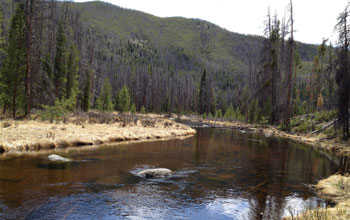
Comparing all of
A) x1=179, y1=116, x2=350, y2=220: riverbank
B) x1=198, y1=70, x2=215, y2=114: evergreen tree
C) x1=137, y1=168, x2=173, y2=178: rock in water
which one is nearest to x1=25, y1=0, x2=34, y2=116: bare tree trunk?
x1=137, y1=168, x2=173, y2=178: rock in water

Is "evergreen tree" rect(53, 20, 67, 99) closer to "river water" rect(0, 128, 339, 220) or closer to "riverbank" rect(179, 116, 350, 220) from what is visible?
"river water" rect(0, 128, 339, 220)

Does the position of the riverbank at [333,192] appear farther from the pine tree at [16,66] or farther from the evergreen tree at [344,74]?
the pine tree at [16,66]

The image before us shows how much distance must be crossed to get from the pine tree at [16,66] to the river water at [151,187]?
10742 mm

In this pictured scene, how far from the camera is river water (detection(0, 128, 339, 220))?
26.2 feet

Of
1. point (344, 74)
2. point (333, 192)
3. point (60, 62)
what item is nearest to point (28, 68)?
point (60, 62)

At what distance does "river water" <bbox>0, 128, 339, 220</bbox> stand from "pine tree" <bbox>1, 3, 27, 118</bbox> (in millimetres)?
10742

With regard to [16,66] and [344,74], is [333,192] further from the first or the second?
[16,66]

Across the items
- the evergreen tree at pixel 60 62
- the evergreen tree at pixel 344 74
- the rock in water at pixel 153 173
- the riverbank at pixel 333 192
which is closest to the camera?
the riverbank at pixel 333 192

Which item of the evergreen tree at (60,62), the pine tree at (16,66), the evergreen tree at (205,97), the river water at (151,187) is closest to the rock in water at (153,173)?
the river water at (151,187)

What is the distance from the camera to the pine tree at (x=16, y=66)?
928 inches

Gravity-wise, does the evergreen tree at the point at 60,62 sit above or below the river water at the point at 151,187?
above

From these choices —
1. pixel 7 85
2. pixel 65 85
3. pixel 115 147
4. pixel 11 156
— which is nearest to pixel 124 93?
pixel 65 85

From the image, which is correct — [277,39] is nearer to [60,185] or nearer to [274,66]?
[274,66]

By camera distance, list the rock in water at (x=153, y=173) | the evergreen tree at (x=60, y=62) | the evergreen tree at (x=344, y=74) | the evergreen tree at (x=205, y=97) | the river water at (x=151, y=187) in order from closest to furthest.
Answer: the river water at (x=151, y=187) < the rock in water at (x=153, y=173) < the evergreen tree at (x=344, y=74) < the evergreen tree at (x=60, y=62) < the evergreen tree at (x=205, y=97)
